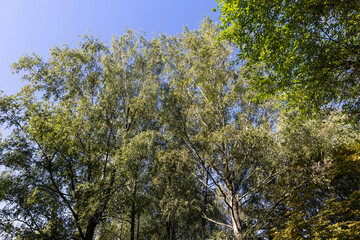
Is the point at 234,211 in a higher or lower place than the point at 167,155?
lower

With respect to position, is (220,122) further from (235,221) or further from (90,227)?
(90,227)

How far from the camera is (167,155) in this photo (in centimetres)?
1115

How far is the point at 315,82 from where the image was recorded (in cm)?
697

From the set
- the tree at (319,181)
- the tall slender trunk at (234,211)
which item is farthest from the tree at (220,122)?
the tree at (319,181)

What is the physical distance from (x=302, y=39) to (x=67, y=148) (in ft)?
37.0

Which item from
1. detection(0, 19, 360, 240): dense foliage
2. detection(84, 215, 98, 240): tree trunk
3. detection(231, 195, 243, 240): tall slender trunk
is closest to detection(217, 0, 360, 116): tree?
detection(0, 19, 360, 240): dense foliage

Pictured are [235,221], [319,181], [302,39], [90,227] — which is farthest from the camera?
[90,227]

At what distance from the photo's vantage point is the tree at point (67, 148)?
369 inches

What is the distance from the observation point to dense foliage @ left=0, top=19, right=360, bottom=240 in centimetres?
947

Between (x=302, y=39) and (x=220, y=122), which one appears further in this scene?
(x=220, y=122)

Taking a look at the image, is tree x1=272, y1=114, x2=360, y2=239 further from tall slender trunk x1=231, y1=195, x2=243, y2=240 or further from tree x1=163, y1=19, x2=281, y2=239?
tall slender trunk x1=231, y1=195, x2=243, y2=240

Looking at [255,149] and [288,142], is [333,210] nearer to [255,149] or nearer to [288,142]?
[288,142]

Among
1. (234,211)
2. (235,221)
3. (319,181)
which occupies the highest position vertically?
(319,181)

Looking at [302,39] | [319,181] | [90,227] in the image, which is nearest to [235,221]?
[319,181]
